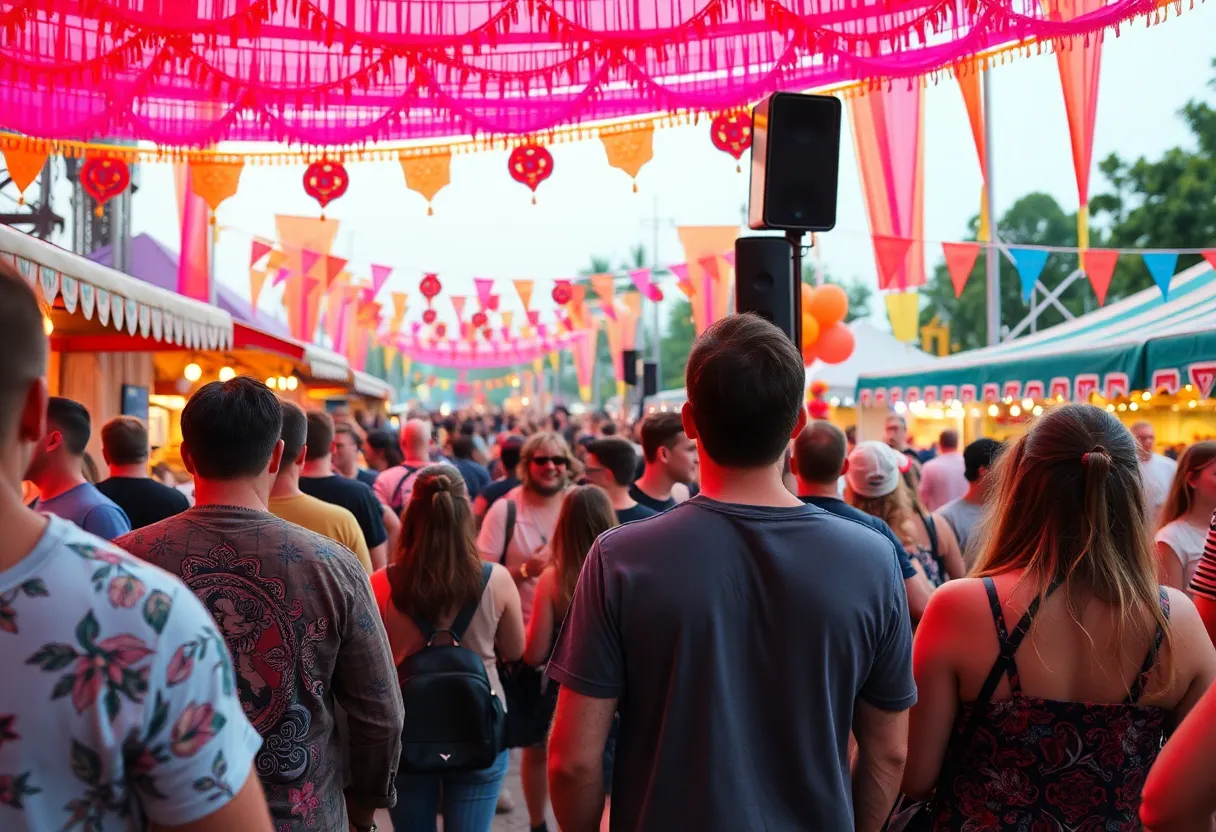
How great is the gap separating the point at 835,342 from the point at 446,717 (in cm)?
1175

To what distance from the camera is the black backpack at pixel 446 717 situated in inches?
140

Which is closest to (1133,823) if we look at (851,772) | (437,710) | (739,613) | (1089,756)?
(1089,756)

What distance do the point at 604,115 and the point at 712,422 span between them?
22.7ft

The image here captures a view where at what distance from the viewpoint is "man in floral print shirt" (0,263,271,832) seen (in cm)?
125

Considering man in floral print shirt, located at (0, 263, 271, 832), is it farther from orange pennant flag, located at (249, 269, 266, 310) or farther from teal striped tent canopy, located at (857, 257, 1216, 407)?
orange pennant flag, located at (249, 269, 266, 310)

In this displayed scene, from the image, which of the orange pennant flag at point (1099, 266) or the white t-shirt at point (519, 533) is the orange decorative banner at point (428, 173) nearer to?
the white t-shirt at point (519, 533)

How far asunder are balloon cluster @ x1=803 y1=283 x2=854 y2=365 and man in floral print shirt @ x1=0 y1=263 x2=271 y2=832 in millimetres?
13423

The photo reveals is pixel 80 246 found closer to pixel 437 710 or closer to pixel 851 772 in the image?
pixel 437 710

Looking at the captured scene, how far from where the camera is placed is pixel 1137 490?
2.39 meters

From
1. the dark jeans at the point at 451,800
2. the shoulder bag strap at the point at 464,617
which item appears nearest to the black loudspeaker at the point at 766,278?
the shoulder bag strap at the point at 464,617

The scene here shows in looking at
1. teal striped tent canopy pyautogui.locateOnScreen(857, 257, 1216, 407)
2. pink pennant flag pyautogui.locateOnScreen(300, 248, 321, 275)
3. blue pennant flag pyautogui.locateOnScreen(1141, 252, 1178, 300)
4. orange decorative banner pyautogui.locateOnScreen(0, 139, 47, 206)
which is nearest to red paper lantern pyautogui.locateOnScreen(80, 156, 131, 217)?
orange decorative banner pyautogui.locateOnScreen(0, 139, 47, 206)

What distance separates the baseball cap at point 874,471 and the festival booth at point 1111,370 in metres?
0.86

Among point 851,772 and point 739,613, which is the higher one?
point 739,613

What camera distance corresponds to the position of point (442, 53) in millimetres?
6301
